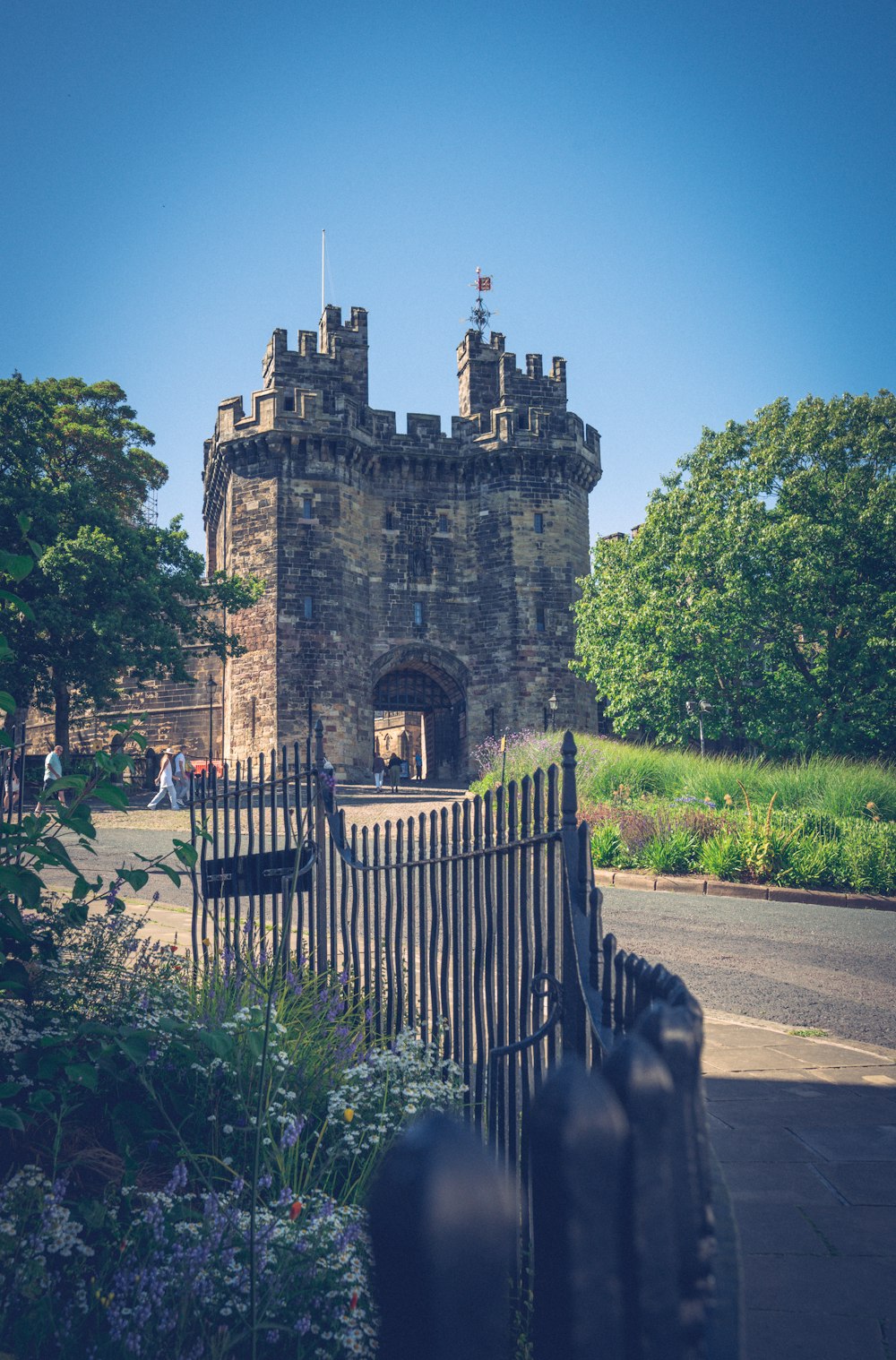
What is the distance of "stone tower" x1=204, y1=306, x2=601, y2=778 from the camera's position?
3222cm

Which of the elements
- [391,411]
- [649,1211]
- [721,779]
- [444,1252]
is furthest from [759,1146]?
[391,411]

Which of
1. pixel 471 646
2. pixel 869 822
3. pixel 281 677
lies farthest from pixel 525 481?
pixel 869 822

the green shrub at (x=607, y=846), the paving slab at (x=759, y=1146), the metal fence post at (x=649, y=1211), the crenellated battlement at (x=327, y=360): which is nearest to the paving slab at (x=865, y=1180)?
the paving slab at (x=759, y=1146)

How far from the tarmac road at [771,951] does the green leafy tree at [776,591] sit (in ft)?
48.3

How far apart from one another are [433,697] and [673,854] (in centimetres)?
2367

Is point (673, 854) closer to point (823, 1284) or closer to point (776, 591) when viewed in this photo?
point (823, 1284)

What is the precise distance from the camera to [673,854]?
1300cm

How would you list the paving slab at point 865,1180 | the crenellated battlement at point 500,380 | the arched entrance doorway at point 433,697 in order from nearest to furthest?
the paving slab at point 865,1180 → the arched entrance doorway at point 433,697 → the crenellated battlement at point 500,380

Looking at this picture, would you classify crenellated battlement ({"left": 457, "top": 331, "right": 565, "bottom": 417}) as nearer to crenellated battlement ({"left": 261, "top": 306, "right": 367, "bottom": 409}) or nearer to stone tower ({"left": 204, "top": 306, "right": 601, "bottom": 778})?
stone tower ({"left": 204, "top": 306, "right": 601, "bottom": 778})

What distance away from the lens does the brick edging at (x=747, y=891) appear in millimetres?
11523

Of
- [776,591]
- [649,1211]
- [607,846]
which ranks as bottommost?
[607,846]

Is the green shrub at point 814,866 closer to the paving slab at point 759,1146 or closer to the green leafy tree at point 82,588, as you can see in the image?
the paving slab at point 759,1146

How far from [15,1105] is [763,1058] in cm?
403

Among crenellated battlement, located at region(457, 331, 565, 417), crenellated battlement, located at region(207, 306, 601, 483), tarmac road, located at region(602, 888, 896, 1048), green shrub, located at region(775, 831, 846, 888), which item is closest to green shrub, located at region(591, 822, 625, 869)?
tarmac road, located at region(602, 888, 896, 1048)
